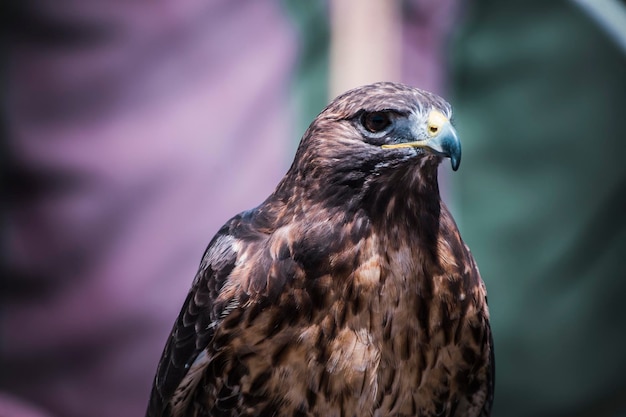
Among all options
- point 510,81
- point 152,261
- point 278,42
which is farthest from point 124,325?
point 510,81

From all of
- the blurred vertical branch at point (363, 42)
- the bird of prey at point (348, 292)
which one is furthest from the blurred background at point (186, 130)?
the bird of prey at point (348, 292)

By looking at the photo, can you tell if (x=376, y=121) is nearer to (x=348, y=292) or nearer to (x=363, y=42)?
(x=348, y=292)

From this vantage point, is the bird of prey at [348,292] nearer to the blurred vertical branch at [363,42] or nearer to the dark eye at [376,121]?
the dark eye at [376,121]

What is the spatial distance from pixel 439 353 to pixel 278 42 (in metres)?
1.65

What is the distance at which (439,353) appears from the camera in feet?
5.25

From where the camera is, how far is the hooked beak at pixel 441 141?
1378 millimetres

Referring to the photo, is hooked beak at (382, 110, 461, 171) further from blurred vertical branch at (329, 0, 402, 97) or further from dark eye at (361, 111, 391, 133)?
blurred vertical branch at (329, 0, 402, 97)

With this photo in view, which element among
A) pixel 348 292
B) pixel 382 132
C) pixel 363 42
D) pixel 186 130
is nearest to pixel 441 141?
pixel 382 132

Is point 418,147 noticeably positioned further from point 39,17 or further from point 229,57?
point 39,17

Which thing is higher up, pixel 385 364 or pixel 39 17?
pixel 39 17

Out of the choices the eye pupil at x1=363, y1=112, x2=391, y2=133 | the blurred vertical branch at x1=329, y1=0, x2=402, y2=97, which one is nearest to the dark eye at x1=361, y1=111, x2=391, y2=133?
the eye pupil at x1=363, y1=112, x2=391, y2=133

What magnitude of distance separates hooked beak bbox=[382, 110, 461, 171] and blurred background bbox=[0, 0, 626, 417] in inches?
58.2

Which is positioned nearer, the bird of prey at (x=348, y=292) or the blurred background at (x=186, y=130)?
the bird of prey at (x=348, y=292)

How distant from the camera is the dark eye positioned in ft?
4.77
